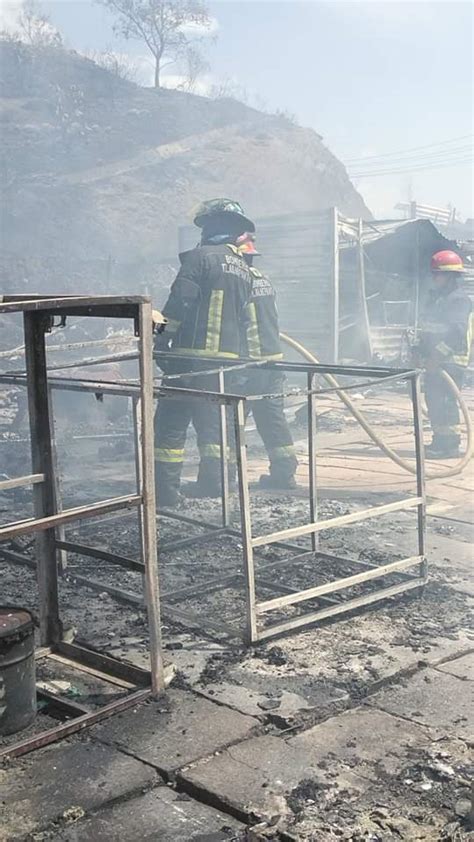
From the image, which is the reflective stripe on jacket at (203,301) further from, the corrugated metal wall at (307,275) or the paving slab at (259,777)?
the corrugated metal wall at (307,275)

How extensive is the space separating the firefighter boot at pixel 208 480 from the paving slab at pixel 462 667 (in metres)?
3.47

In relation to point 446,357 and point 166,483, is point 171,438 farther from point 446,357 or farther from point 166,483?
point 446,357

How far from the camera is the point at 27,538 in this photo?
5949mm

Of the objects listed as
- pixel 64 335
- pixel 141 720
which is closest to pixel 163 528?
pixel 141 720

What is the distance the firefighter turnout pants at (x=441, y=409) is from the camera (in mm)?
9242

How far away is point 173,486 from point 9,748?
3.78 meters

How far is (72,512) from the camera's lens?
11.4 feet

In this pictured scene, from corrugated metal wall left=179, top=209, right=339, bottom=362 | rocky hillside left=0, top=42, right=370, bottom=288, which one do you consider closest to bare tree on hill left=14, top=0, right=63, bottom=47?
rocky hillside left=0, top=42, right=370, bottom=288

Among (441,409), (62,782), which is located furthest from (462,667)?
(441,409)

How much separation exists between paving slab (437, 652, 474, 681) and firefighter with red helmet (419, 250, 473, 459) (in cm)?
529

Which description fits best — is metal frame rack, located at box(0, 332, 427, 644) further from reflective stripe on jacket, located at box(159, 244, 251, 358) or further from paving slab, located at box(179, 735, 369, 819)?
reflective stripe on jacket, located at box(159, 244, 251, 358)

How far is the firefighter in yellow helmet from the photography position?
6914 mm

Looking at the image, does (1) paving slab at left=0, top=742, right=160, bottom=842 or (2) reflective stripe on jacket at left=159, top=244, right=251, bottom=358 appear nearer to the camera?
(1) paving slab at left=0, top=742, right=160, bottom=842

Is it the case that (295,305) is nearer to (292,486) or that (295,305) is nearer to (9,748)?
(292,486)
